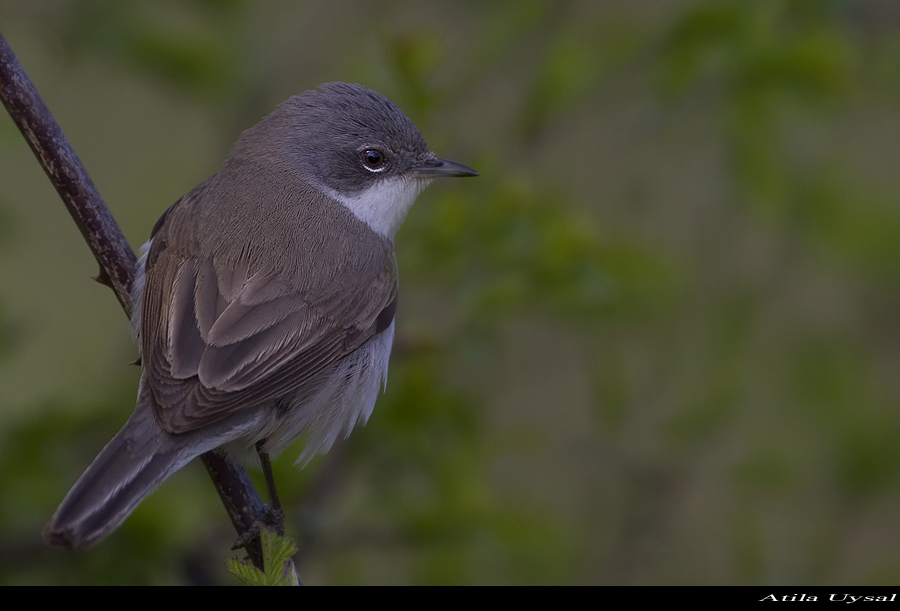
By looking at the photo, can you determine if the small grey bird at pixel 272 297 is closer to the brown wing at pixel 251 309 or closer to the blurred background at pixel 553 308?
the brown wing at pixel 251 309

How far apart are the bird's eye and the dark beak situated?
13cm

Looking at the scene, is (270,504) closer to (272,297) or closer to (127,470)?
(272,297)

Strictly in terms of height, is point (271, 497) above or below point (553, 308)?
below

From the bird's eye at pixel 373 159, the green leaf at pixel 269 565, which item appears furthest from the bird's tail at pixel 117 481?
the bird's eye at pixel 373 159

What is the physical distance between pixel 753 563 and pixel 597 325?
1144mm

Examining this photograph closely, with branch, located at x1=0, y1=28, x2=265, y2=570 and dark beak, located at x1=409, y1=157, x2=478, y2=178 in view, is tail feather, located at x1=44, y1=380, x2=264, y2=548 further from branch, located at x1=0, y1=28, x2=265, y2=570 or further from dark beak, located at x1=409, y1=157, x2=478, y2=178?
dark beak, located at x1=409, y1=157, x2=478, y2=178

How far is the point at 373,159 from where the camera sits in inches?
165

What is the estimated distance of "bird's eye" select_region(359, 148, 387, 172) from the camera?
417cm

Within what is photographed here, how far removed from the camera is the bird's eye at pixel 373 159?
4.17m

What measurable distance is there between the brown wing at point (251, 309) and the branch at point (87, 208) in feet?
0.69

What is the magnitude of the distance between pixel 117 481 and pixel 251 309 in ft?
2.72

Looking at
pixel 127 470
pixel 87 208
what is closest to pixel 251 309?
pixel 87 208

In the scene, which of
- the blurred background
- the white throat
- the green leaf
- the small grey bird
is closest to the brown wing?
the small grey bird

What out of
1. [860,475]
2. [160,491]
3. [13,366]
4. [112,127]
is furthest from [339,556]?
[112,127]
